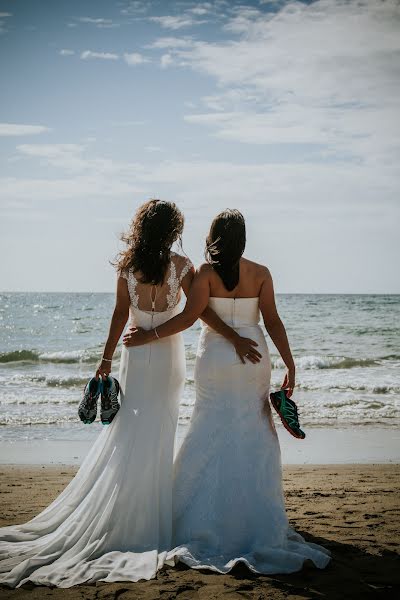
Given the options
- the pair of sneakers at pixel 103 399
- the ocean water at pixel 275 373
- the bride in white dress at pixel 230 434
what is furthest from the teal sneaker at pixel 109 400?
the ocean water at pixel 275 373

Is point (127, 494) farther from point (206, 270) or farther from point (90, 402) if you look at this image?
point (206, 270)

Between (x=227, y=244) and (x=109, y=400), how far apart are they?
1.29 m

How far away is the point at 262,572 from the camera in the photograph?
3592mm

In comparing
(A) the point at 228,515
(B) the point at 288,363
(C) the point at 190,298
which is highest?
(C) the point at 190,298

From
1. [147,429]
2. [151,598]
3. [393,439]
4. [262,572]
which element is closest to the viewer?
[151,598]

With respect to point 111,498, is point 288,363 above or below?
above

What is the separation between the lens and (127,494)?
157 inches

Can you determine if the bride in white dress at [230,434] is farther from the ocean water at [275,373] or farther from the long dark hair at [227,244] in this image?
the ocean water at [275,373]

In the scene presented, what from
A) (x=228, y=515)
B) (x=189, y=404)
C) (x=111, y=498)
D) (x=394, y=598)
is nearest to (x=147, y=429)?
(x=111, y=498)

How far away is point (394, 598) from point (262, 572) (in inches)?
28.3

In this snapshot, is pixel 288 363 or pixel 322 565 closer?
pixel 322 565

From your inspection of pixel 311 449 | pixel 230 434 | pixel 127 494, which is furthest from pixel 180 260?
pixel 311 449

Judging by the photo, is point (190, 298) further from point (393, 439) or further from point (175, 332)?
point (393, 439)

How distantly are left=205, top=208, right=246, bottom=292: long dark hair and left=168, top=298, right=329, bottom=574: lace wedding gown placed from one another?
0.18 m
